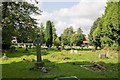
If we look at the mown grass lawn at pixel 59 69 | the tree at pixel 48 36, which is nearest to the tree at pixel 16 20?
the mown grass lawn at pixel 59 69

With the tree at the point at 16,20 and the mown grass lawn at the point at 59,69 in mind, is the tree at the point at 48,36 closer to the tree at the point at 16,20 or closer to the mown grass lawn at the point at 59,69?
the mown grass lawn at the point at 59,69

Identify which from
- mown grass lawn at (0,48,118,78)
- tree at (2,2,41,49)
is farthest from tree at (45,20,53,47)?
tree at (2,2,41,49)

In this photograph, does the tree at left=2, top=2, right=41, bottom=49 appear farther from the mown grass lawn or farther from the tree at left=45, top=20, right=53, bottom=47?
the tree at left=45, top=20, right=53, bottom=47

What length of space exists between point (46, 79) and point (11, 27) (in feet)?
16.2

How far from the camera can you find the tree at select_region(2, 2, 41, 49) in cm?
2086

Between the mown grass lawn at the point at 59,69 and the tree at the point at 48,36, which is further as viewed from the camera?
the tree at the point at 48,36

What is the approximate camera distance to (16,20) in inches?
859

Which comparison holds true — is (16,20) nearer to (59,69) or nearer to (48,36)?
(59,69)

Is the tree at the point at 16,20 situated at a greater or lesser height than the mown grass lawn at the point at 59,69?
greater

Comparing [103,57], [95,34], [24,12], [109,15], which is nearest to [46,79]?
[24,12]

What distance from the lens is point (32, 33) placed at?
2347cm

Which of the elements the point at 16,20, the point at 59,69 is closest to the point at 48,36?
the point at 59,69

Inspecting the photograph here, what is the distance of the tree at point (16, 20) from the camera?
→ 20.9m

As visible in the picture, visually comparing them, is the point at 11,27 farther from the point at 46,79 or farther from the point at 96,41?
the point at 96,41
